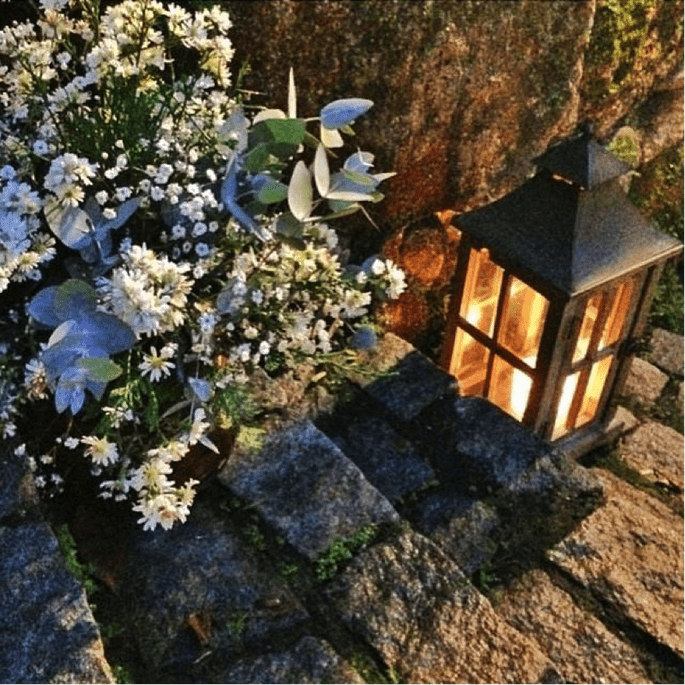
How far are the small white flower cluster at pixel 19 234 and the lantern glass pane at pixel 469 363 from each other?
166 cm

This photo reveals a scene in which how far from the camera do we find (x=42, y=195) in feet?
7.31

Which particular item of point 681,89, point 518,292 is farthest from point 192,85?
point 681,89

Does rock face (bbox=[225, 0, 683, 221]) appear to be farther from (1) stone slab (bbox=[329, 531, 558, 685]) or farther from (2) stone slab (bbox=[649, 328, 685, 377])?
(1) stone slab (bbox=[329, 531, 558, 685])

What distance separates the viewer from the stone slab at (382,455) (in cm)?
285

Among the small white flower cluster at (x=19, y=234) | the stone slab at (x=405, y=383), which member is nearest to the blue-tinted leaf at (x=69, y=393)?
the small white flower cluster at (x=19, y=234)

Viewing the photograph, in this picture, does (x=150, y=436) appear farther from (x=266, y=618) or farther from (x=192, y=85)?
(x=192, y=85)

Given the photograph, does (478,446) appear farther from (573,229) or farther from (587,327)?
(573,229)

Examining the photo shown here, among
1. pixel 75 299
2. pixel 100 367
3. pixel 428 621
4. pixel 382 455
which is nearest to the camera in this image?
pixel 100 367

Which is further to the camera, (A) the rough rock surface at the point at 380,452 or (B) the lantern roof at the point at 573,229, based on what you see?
(A) the rough rock surface at the point at 380,452

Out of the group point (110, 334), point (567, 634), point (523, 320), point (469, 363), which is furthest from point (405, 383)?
point (110, 334)

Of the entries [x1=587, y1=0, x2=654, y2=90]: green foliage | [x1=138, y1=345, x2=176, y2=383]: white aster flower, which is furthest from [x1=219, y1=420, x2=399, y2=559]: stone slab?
[x1=587, y1=0, x2=654, y2=90]: green foliage

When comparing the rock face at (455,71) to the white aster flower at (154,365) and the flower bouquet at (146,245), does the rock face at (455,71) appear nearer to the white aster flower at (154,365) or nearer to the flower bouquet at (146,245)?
the flower bouquet at (146,245)

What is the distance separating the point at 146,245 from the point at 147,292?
13.5 inches

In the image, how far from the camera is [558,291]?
272cm
